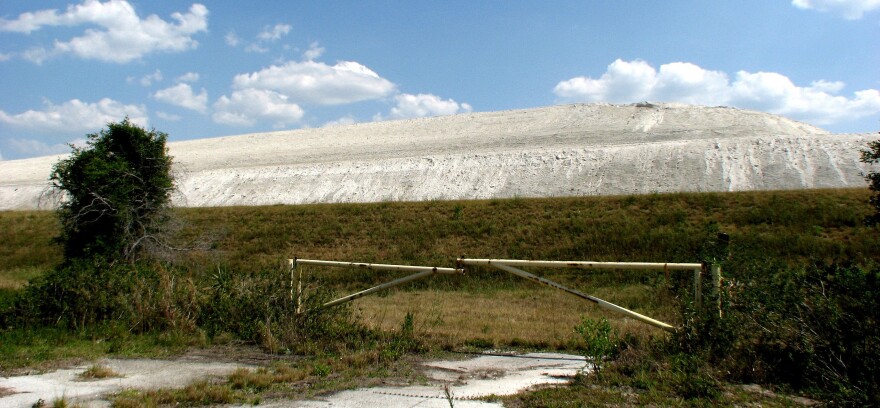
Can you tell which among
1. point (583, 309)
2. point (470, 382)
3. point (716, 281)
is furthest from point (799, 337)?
point (583, 309)

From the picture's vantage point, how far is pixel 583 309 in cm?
1331

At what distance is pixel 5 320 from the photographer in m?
9.52

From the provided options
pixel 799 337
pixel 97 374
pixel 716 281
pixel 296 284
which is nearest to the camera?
pixel 799 337

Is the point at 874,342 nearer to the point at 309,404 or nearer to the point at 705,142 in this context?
the point at 309,404

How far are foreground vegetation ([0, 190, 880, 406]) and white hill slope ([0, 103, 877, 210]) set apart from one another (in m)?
8.47

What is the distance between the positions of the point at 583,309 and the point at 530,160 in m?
25.8

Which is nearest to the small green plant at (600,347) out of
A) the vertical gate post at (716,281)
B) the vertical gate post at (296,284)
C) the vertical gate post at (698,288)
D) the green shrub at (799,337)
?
the green shrub at (799,337)

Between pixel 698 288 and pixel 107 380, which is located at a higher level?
pixel 698 288

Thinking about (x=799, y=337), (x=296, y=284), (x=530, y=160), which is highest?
(x=530, y=160)

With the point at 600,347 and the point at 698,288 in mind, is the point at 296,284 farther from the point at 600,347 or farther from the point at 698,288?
the point at 698,288

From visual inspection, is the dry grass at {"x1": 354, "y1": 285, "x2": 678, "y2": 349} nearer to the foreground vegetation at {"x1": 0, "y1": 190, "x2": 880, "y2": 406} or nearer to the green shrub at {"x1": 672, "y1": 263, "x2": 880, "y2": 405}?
the foreground vegetation at {"x1": 0, "y1": 190, "x2": 880, "y2": 406}

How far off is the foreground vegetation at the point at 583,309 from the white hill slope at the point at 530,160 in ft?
27.8

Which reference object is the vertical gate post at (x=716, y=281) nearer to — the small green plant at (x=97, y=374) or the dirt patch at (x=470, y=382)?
the dirt patch at (x=470, y=382)

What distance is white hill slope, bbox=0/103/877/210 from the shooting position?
30906mm
